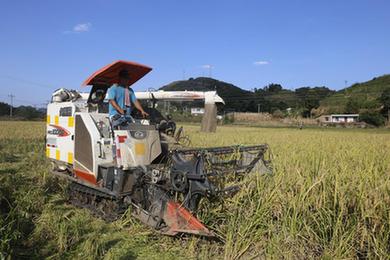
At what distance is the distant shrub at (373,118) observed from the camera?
4894 cm

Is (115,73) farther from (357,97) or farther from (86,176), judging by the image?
(357,97)

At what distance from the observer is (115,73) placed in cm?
590

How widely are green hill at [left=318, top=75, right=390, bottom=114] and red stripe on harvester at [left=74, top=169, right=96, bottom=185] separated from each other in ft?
210

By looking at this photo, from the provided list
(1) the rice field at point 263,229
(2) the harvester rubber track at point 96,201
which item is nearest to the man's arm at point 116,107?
(2) the harvester rubber track at point 96,201

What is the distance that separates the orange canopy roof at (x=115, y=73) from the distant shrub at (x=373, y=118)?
5035cm

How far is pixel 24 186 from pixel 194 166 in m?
3.63

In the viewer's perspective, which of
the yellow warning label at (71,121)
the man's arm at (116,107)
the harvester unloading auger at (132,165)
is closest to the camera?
the harvester unloading auger at (132,165)

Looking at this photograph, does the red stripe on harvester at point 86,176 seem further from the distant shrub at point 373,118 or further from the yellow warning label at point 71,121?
the distant shrub at point 373,118

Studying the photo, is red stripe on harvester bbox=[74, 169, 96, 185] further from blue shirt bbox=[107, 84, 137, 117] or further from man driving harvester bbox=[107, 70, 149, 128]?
blue shirt bbox=[107, 84, 137, 117]

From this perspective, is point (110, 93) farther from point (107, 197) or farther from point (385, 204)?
point (385, 204)

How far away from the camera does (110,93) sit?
5.51 m

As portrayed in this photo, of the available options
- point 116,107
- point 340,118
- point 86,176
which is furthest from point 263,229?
point 340,118

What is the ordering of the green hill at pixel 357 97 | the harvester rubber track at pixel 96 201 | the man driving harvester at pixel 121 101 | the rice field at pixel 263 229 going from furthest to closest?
1. the green hill at pixel 357 97
2. the man driving harvester at pixel 121 101
3. the harvester rubber track at pixel 96 201
4. the rice field at pixel 263 229

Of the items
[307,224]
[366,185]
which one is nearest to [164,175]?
[307,224]
